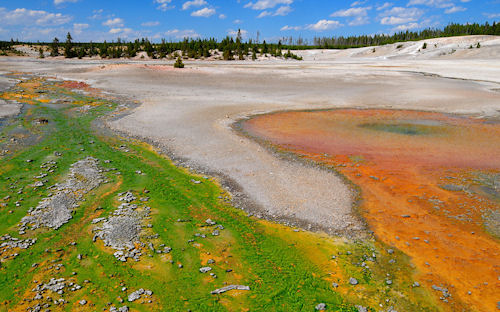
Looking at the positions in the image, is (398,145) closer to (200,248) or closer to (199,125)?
(199,125)

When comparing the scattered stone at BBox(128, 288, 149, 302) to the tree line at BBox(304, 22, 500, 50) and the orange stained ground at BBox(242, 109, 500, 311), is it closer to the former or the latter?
the orange stained ground at BBox(242, 109, 500, 311)

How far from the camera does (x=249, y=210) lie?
720 centimetres

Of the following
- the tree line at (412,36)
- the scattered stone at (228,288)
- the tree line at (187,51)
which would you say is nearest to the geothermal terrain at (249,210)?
the scattered stone at (228,288)

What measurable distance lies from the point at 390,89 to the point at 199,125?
15.9 meters

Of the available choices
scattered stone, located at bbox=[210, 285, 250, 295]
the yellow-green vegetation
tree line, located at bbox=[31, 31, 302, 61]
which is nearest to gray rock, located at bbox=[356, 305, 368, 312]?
the yellow-green vegetation

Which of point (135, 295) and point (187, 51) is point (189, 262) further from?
point (187, 51)

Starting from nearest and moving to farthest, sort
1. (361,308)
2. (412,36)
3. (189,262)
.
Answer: (361,308) → (189,262) → (412,36)

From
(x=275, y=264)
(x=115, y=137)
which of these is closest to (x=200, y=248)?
(x=275, y=264)

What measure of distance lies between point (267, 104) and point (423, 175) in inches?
433

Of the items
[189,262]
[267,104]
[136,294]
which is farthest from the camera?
[267,104]

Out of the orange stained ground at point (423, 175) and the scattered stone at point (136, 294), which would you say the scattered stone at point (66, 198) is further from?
the orange stained ground at point (423, 175)

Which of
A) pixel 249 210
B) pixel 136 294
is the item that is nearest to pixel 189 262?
pixel 136 294

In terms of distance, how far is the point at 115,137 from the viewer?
486 inches

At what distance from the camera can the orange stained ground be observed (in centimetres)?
548
